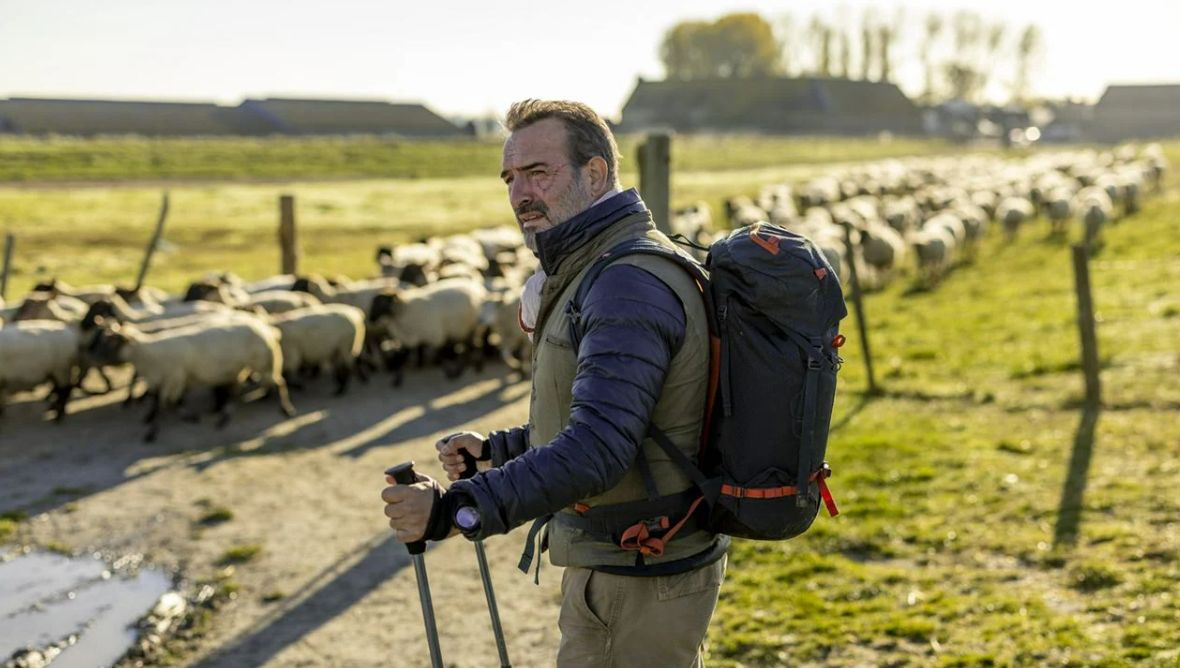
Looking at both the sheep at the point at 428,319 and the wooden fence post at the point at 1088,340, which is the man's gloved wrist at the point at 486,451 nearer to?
the wooden fence post at the point at 1088,340

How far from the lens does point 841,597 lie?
7.00 meters

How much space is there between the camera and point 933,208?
32062mm

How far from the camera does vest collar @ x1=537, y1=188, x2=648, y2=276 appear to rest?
327 cm

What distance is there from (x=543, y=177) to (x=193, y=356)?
1004 centimetres

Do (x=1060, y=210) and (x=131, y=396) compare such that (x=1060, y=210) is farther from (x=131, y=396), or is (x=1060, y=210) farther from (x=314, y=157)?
(x=314, y=157)

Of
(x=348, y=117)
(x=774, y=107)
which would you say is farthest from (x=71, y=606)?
(x=774, y=107)

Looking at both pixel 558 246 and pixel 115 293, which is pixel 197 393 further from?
pixel 558 246

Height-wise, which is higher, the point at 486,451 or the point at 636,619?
the point at 486,451

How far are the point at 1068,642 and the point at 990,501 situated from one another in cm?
276

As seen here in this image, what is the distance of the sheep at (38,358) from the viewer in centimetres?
1244

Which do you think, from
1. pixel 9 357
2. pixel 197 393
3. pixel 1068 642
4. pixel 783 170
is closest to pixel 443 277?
pixel 197 393

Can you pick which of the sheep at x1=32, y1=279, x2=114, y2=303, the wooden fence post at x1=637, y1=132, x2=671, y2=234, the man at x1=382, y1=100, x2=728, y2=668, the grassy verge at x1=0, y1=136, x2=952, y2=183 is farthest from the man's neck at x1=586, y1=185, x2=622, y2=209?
the grassy verge at x1=0, y1=136, x2=952, y2=183

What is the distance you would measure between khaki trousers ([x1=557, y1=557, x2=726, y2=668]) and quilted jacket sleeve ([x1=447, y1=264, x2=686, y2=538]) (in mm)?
648

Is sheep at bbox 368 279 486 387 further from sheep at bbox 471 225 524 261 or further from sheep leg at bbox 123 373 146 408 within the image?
sheep at bbox 471 225 524 261
